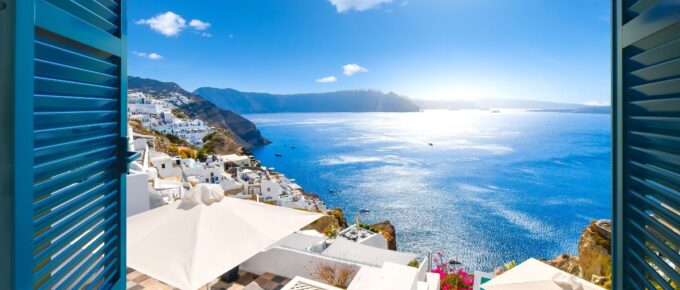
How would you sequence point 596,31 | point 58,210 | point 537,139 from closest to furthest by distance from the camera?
point 58,210 → point 596,31 → point 537,139

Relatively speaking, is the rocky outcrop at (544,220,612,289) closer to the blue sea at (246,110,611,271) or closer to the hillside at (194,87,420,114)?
the blue sea at (246,110,611,271)

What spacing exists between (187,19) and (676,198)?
78840 mm

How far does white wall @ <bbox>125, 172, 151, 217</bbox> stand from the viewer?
596cm

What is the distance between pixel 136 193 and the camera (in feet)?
19.9

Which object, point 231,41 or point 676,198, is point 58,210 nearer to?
point 676,198

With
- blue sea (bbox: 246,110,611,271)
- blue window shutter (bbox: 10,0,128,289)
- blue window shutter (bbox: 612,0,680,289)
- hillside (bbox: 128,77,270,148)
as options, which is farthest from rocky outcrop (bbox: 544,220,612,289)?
hillside (bbox: 128,77,270,148)

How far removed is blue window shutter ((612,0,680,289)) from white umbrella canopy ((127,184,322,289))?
2698mm

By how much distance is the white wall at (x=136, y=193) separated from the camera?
596cm

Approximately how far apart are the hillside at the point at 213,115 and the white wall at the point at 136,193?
2826 inches

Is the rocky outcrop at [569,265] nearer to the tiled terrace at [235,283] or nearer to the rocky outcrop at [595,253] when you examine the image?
the rocky outcrop at [595,253]

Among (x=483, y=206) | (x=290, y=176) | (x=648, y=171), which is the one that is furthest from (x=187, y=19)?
(x=648, y=171)

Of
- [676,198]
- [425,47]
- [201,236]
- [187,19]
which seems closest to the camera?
[676,198]

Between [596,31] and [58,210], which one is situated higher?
[596,31]

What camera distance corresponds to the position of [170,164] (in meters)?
21.4
